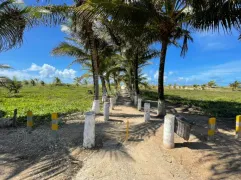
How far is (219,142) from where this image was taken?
657 cm

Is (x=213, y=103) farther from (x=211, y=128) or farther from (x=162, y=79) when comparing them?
(x=211, y=128)

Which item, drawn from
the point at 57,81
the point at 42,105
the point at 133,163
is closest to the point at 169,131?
the point at 133,163

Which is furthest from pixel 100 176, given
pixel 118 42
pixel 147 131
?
pixel 118 42

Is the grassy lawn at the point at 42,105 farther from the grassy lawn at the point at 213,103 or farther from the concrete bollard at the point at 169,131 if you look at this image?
the grassy lawn at the point at 213,103

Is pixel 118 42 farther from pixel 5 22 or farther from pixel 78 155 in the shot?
pixel 78 155

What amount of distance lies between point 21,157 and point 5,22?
5569mm

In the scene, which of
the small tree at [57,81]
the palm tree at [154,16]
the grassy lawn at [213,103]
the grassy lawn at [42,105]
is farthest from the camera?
the small tree at [57,81]

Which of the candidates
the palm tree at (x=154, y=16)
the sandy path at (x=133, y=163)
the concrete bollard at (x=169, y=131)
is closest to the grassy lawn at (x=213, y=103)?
the palm tree at (x=154, y=16)

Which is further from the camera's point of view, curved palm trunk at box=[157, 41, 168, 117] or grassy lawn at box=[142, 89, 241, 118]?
grassy lawn at box=[142, 89, 241, 118]

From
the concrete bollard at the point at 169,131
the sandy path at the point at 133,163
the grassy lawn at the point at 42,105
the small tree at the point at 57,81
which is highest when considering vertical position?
the small tree at the point at 57,81

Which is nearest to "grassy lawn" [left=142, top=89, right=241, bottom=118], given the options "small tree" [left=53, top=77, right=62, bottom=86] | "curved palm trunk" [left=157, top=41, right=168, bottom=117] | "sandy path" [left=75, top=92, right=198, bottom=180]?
"curved palm trunk" [left=157, top=41, right=168, bottom=117]

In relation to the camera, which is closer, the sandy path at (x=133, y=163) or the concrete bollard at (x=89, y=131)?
the sandy path at (x=133, y=163)

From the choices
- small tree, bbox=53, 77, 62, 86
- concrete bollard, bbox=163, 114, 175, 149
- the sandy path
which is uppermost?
small tree, bbox=53, 77, 62, 86

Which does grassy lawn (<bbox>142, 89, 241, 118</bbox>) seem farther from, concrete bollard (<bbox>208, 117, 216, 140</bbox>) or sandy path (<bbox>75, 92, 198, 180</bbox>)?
sandy path (<bbox>75, 92, 198, 180</bbox>)
